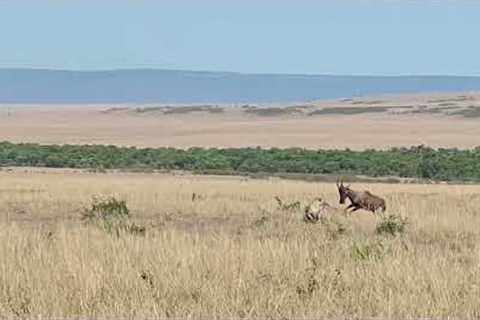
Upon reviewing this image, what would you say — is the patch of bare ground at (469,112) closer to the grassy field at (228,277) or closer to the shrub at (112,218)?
the shrub at (112,218)

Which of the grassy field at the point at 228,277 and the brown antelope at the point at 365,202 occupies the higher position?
the brown antelope at the point at 365,202

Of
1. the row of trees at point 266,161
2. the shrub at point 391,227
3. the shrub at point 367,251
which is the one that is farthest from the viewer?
the row of trees at point 266,161

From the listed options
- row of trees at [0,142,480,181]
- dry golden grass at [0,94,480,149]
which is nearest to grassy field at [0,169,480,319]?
row of trees at [0,142,480,181]

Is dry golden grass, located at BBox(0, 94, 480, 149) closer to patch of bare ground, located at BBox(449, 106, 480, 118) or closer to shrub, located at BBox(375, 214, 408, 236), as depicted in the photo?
patch of bare ground, located at BBox(449, 106, 480, 118)

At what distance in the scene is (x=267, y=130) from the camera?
105562 millimetres

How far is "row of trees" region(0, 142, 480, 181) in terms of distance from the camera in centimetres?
5353

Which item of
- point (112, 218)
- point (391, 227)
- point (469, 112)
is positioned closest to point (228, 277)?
point (391, 227)

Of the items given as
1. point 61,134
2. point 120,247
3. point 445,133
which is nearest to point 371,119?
point 445,133

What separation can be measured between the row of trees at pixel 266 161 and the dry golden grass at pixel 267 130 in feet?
62.0

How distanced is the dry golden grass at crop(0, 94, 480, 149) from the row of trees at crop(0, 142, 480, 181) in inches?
744

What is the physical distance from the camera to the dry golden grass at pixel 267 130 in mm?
88125

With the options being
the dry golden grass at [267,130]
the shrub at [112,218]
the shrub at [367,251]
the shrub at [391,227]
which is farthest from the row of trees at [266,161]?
the shrub at [367,251]

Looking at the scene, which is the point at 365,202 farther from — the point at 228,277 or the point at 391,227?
the point at 228,277

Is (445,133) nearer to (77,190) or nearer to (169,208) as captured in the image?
(77,190)
